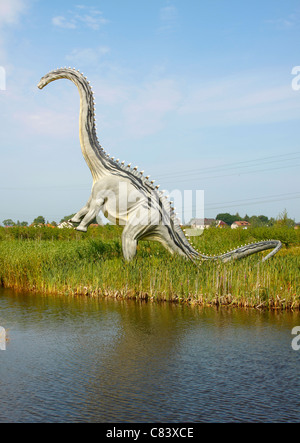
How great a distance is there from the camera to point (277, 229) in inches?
1066

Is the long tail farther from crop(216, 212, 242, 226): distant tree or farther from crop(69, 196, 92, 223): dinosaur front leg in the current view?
crop(216, 212, 242, 226): distant tree

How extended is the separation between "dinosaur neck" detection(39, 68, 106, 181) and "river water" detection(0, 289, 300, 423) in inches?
144

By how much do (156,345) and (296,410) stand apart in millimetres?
2427

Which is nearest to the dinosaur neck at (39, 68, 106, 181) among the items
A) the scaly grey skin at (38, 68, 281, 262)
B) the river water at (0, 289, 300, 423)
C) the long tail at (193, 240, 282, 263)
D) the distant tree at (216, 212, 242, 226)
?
the scaly grey skin at (38, 68, 281, 262)

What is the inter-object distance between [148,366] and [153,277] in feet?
14.6

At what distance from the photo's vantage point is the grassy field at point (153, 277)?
929 centimetres

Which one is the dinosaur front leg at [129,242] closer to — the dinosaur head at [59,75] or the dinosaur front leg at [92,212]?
the dinosaur front leg at [92,212]

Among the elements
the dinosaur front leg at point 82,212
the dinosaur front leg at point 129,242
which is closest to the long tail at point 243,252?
the dinosaur front leg at point 129,242

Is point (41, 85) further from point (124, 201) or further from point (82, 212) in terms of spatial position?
point (124, 201)

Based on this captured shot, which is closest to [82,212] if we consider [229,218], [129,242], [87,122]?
[129,242]

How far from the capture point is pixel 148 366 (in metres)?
5.55
